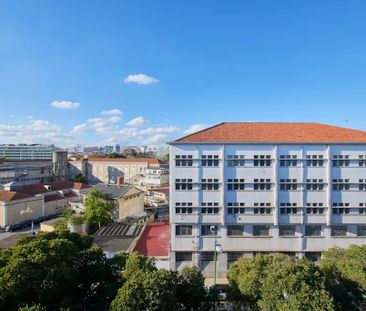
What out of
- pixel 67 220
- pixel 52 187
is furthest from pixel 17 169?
pixel 67 220

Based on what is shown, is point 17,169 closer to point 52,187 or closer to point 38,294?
point 52,187

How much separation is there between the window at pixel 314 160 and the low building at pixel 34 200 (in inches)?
1740

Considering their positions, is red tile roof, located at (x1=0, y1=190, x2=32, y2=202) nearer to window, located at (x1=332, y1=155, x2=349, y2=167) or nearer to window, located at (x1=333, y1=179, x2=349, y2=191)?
window, located at (x1=333, y1=179, x2=349, y2=191)

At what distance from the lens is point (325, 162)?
26.9 meters

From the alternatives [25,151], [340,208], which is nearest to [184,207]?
[340,208]

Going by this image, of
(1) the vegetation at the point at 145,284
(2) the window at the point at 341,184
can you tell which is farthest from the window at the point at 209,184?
(2) the window at the point at 341,184

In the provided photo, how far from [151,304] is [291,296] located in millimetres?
6792

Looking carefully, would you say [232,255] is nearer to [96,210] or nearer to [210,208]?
[210,208]

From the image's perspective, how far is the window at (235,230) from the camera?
27359mm

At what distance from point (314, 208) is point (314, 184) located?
7.84 ft

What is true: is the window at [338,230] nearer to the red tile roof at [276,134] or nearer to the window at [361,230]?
the window at [361,230]

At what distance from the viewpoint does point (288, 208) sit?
2695 cm

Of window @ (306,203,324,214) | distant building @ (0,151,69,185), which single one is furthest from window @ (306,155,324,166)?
distant building @ (0,151,69,185)

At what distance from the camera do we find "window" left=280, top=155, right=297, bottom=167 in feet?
88.6
